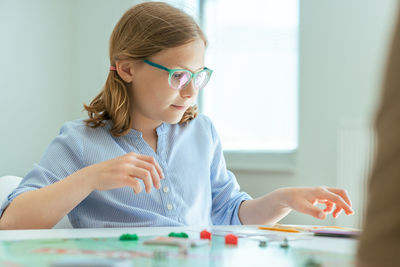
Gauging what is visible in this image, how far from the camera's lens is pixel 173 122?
1.36 m

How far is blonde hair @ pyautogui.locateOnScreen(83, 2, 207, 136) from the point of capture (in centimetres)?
132

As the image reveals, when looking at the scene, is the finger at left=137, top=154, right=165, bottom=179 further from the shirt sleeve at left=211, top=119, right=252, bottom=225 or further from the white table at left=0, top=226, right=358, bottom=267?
the shirt sleeve at left=211, top=119, right=252, bottom=225

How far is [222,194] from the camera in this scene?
1.47 m

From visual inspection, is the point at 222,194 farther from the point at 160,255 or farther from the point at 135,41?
the point at 160,255

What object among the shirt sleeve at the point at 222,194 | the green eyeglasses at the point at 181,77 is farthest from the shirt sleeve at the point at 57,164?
the shirt sleeve at the point at 222,194

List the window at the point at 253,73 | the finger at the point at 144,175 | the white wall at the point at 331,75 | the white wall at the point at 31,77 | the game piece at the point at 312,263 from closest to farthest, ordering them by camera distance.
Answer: the game piece at the point at 312,263 < the finger at the point at 144,175 < the white wall at the point at 331,75 < the window at the point at 253,73 < the white wall at the point at 31,77

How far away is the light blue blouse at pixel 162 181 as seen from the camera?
124 cm

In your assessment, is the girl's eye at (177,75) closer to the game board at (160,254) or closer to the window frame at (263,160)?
the game board at (160,254)

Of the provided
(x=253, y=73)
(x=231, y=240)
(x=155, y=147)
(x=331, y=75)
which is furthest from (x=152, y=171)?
(x=253, y=73)

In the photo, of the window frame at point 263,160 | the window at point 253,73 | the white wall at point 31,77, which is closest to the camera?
the window frame at point 263,160

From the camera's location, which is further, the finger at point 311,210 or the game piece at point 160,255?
the finger at point 311,210

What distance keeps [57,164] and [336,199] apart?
2.07 feet

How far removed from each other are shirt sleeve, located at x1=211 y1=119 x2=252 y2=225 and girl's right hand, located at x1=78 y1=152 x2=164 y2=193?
0.48m

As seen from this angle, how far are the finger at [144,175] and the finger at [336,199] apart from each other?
0.39m
